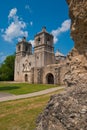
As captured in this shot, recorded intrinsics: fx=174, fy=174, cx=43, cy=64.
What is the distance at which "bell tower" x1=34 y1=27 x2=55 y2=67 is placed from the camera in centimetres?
4238

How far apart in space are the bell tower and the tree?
16349mm

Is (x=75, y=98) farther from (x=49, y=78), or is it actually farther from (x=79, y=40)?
(x=49, y=78)

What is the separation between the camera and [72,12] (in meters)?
3.79

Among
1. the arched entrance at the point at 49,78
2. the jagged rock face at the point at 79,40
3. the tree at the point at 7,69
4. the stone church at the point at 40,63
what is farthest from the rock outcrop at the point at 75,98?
the tree at the point at 7,69

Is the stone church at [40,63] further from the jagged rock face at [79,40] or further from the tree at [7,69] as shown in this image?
the jagged rock face at [79,40]

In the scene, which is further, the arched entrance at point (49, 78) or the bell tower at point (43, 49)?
the bell tower at point (43, 49)

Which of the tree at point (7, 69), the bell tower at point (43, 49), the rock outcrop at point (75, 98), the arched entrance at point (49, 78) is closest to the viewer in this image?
the rock outcrop at point (75, 98)

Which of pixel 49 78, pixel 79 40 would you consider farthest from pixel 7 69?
pixel 79 40

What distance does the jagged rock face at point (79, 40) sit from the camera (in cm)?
345

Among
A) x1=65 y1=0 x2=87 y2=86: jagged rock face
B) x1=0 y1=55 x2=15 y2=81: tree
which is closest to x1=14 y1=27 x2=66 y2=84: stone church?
x1=0 y1=55 x2=15 y2=81: tree

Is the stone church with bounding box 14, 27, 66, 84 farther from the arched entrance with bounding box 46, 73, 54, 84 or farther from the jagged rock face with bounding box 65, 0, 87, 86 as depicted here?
the jagged rock face with bounding box 65, 0, 87, 86

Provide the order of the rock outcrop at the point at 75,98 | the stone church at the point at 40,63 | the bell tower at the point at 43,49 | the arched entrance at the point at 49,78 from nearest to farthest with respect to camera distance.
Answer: the rock outcrop at the point at 75,98 → the stone church at the point at 40,63 → the arched entrance at the point at 49,78 → the bell tower at the point at 43,49

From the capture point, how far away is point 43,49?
140 ft

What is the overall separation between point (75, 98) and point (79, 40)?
1.63 m
